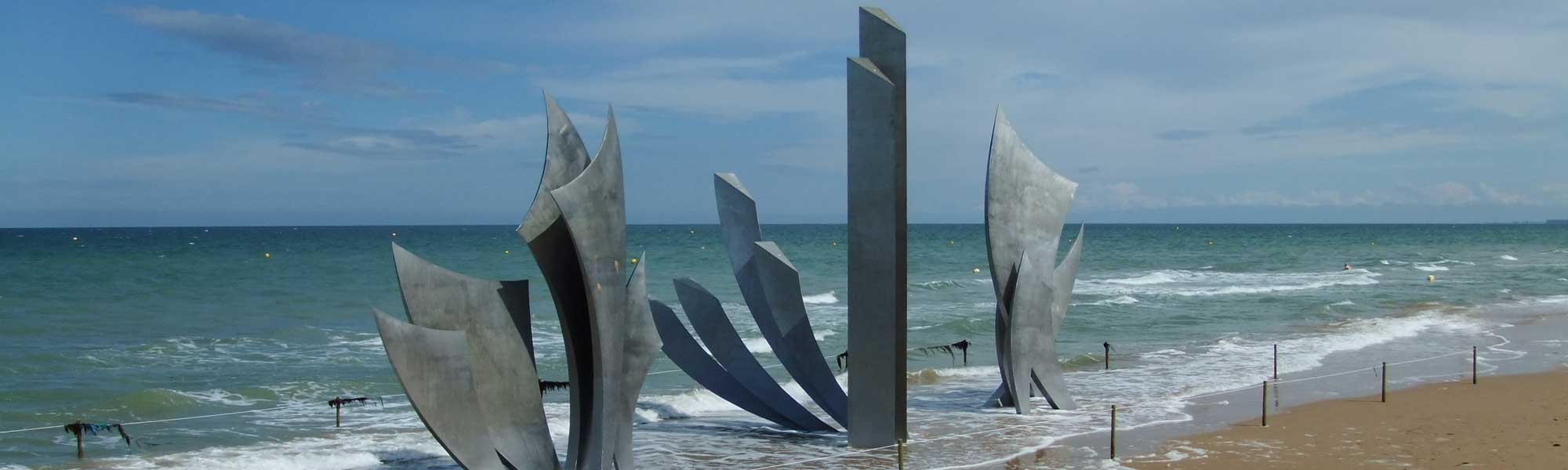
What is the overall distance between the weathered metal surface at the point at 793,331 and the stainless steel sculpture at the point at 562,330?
2.36m

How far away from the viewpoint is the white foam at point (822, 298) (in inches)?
1285

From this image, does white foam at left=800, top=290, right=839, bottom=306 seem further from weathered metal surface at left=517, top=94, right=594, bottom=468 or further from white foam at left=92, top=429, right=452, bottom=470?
weathered metal surface at left=517, top=94, right=594, bottom=468

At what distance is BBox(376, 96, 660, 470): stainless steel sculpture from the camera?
8773 millimetres

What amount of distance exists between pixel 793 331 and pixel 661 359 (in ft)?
28.3

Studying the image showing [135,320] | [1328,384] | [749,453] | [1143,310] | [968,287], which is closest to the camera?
[749,453]

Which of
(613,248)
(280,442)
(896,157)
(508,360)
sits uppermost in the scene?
(896,157)

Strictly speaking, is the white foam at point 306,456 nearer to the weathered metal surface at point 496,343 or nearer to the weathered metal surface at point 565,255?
the weathered metal surface at point 496,343

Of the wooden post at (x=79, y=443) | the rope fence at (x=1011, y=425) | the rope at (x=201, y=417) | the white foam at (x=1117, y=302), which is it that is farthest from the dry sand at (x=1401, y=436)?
the white foam at (x=1117, y=302)

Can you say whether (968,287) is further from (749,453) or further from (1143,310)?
(749,453)

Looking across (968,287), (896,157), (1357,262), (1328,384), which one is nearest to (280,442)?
(896,157)

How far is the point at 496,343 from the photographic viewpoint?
9.38 meters

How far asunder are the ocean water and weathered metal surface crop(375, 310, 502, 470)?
1.65m

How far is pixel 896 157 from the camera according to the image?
10992 mm

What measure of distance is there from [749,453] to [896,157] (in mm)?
3240
